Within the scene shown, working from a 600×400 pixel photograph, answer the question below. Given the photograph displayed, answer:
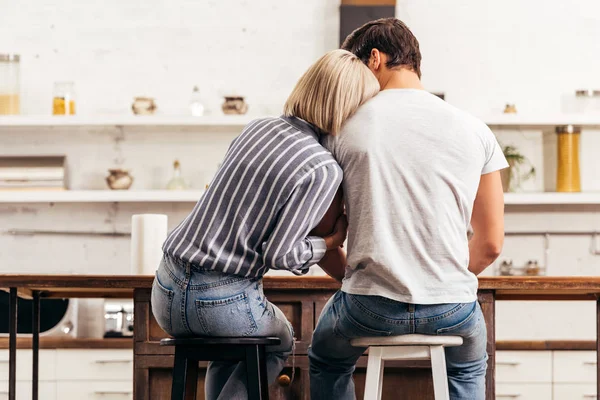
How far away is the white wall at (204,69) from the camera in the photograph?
15.2 ft

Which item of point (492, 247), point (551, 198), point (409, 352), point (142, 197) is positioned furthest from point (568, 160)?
point (409, 352)

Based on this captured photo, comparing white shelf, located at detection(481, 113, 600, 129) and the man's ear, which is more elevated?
white shelf, located at detection(481, 113, 600, 129)

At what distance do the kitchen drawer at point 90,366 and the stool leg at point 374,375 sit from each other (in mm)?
2275

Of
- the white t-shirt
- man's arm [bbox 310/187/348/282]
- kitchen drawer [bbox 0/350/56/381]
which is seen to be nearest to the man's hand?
man's arm [bbox 310/187/348/282]

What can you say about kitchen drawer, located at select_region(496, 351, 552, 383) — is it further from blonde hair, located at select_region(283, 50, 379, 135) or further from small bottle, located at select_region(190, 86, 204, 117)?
blonde hair, located at select_region(283, 50, 379, 135)

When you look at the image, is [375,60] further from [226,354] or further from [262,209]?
[226,354]

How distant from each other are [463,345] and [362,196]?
0.46 meters

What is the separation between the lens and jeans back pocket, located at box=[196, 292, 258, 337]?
1.92 metres

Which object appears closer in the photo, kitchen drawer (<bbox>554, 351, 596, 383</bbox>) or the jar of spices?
kitchen drawer (<bbox>554, 351, 596, 383</bbox>)

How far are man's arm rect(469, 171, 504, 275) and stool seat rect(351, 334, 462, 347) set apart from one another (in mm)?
271

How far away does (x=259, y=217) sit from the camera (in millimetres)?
1887

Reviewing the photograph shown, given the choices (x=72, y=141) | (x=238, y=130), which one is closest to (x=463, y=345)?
(x=238, y=130)

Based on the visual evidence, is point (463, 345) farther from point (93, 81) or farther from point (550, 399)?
point (93, 81)

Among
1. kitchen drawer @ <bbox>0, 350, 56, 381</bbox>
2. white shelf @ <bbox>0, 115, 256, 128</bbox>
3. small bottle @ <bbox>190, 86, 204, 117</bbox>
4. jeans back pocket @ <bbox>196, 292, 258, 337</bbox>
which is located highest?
small bottle @ <bbox>190, 86, 204, 117</bbox>
